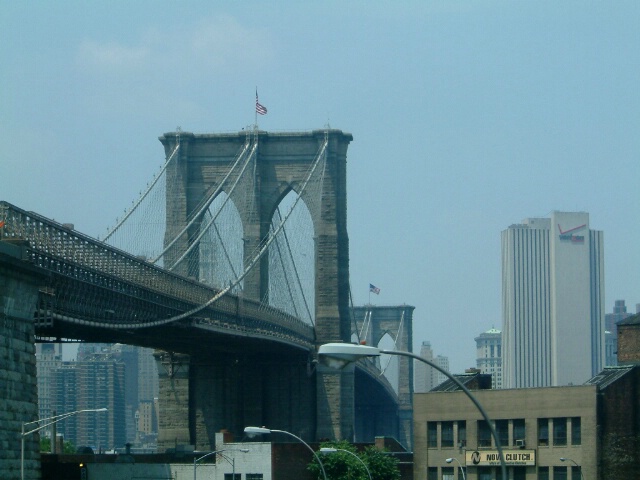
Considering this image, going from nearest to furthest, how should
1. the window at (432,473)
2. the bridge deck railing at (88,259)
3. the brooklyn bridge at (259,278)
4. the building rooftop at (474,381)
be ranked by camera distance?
1. the bridge deck railing at (88,259)
2. the window at (432,473)
3. the building rooftop at (474,381)
4. the brooklyn bridge at (259,278)

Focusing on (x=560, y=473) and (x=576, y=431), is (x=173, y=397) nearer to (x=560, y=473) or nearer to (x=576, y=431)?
(x=560, y=473)

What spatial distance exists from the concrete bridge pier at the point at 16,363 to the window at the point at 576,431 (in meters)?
22.7

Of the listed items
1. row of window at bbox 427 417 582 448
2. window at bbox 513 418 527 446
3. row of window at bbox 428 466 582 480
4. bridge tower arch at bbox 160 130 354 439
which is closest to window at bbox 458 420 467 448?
row of window at bbox 427 417 582 448

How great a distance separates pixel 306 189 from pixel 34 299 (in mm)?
68890

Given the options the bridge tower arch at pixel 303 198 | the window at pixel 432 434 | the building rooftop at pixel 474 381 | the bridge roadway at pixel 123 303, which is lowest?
the window at pixel 432 434

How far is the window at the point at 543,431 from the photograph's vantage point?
234ft

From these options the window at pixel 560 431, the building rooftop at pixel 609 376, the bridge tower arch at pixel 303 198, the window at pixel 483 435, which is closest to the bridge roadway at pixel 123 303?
the bridge tower arch at pixel 303 198

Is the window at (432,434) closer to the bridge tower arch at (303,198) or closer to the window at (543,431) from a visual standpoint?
the window at (543,431)

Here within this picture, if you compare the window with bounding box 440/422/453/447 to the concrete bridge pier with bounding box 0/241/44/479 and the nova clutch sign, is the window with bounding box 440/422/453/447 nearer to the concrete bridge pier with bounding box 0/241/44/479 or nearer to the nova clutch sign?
the nova clutch sign

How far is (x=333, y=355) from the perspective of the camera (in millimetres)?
31219

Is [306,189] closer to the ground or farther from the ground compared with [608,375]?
farther from the ground

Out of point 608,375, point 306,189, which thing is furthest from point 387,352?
point 306,189

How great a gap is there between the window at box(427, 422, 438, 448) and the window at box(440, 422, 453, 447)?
380 millimetres

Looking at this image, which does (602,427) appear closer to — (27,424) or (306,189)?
(27,424)
